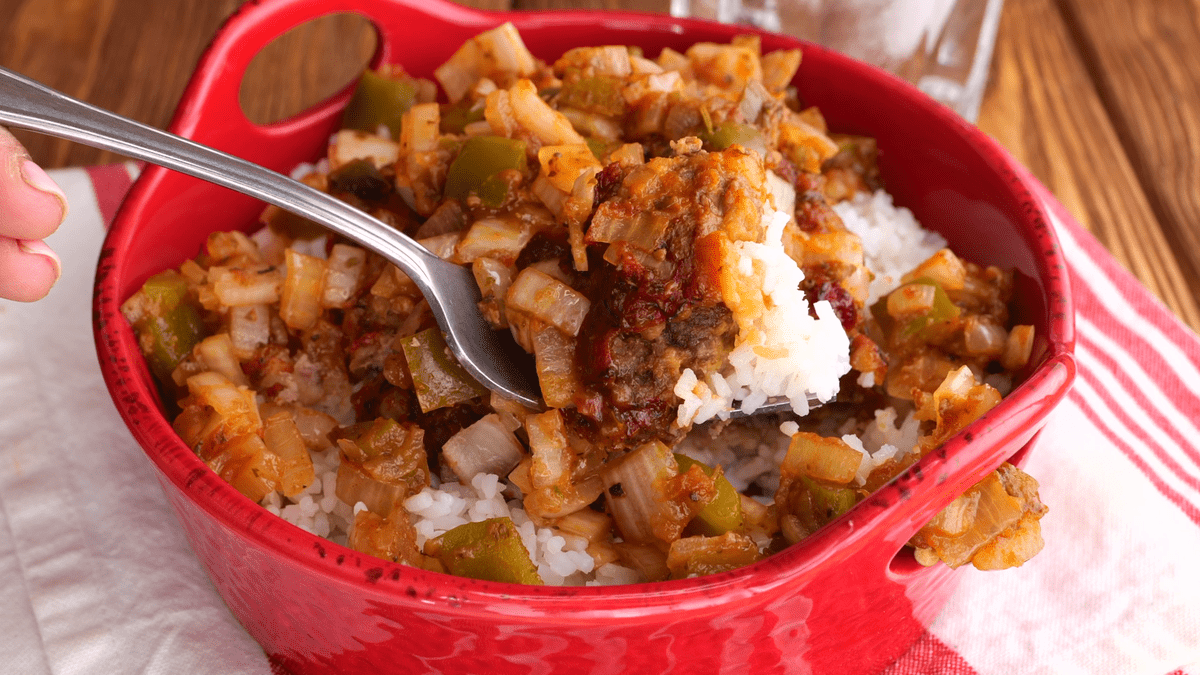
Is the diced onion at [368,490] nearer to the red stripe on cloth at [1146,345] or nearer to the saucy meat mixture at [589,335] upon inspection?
the saucy meat mixture at [589,335]

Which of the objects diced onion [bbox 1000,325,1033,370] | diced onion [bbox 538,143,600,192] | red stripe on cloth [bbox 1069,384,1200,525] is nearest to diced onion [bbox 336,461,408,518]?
diced onion [bbox 538,143,600,192]

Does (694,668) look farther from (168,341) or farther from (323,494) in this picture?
(168,341)

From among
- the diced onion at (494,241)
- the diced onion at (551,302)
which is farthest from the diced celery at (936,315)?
the diced onion at (494,241)

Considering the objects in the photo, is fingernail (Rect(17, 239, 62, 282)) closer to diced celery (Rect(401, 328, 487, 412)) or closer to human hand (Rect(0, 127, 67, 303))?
human hand (Rect(0, 127, 67, 303))

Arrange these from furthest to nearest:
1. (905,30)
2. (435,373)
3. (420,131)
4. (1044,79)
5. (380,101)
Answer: (1044,79) < (905,30) < (380,101) < (420,131) < (435,373)

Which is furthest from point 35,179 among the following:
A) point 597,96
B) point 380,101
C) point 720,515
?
point 720,515

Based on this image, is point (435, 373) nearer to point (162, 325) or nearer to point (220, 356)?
point (220, 356)
